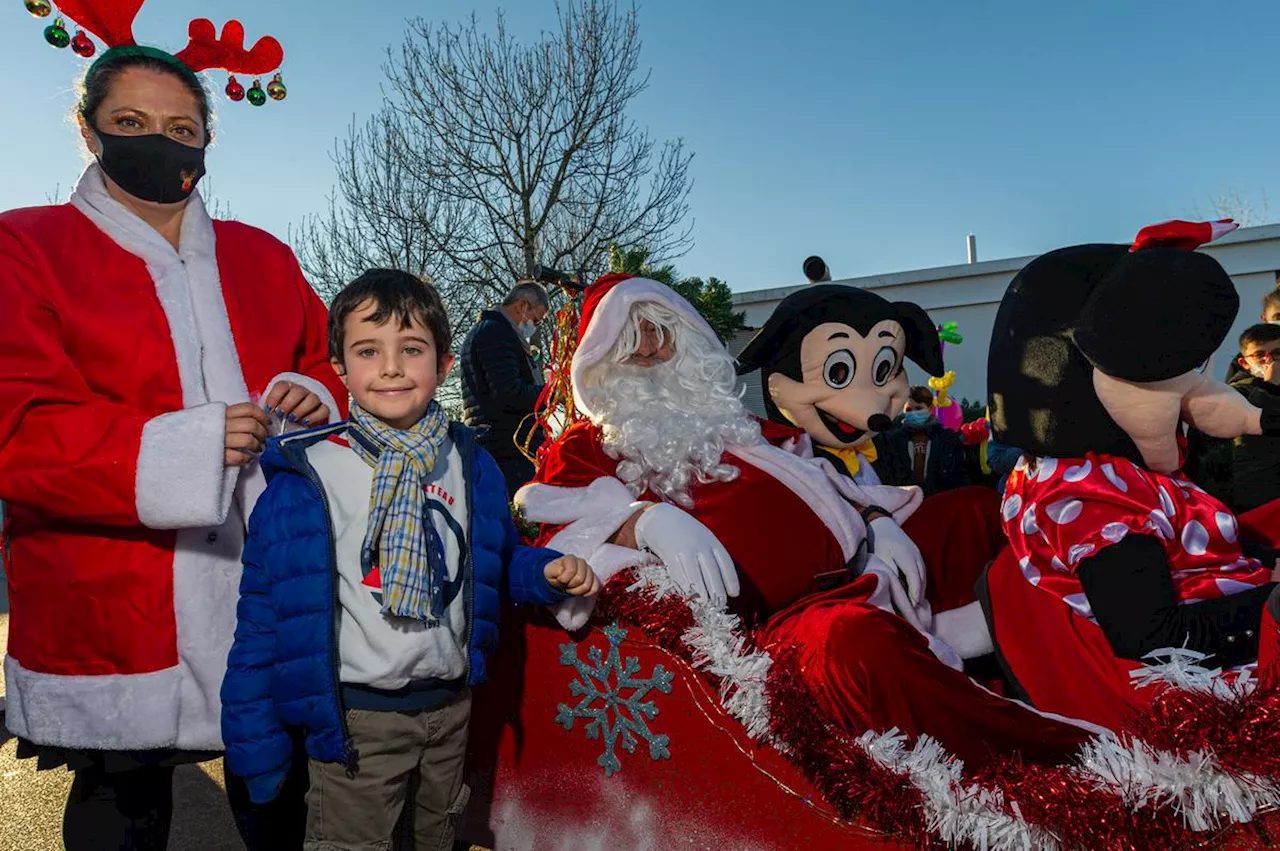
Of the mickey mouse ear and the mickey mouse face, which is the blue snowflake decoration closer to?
the mickey mouse face

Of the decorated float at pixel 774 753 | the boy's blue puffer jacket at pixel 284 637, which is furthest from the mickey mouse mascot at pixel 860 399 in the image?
the boy's blue puffer jacket at pixel 284 637

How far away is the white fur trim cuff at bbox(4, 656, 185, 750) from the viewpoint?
5.67 feet

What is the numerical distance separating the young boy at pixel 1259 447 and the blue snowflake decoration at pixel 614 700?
3.58 meters

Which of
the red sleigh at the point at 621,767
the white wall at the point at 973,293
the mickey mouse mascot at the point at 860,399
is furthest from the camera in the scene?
the white wall at the point at 973,293

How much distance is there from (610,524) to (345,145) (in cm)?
1167

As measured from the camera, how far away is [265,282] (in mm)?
2084

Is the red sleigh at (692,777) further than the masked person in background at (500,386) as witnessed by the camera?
No

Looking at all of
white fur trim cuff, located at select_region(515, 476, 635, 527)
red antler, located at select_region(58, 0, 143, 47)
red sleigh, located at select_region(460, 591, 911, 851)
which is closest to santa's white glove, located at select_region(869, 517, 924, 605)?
white fur trim cuff, located at select_region(515, 476, 635, 527)

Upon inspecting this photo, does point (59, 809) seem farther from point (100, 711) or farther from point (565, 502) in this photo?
point (565, 502)

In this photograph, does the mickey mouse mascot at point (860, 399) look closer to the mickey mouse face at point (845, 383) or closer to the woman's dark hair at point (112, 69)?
the mickey mouse face at point (845, 383)

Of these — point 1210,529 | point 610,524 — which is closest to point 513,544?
point 610,524

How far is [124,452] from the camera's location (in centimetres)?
168

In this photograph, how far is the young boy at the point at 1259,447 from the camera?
4270 millimetres

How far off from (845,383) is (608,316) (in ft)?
2.42
